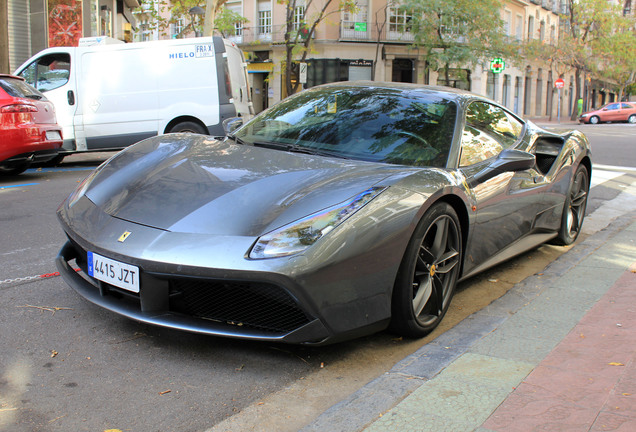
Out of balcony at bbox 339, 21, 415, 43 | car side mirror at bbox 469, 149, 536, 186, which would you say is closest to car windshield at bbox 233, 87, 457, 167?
car side mirror at bbox 469, 149, 536, 186

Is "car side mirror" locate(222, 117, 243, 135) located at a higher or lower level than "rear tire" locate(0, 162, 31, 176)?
higher

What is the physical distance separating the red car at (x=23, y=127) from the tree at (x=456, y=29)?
28107mm

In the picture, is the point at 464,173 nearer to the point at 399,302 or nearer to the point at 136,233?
the point at 399,302

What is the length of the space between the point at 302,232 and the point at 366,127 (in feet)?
4.02

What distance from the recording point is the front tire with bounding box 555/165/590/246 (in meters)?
4.79

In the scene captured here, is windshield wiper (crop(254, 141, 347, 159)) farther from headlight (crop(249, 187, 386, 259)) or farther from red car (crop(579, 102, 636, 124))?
red car (crop(579, 102, 636, 124))

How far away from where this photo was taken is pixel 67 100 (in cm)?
1026

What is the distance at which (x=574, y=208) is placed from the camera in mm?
5062

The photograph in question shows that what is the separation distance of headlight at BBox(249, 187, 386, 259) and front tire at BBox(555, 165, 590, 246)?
2775 mm

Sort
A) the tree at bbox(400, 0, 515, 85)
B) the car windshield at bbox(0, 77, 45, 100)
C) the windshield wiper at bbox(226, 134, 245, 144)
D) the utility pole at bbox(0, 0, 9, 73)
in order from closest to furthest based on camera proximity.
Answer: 1. the windshield wiper at bbox(226, 134, 245, 144)
2. the car windshield at bbox(0, 77, 45, 100)
3. the utility pole at bbox(0, 0, 9, 73)
4. the tree at bbox(400, 0, 515, 85)

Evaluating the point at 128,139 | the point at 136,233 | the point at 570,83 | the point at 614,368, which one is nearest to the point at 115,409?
the point at 136,233

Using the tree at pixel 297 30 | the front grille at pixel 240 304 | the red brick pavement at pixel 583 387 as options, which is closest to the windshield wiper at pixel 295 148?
the front grille at pixel 240 304

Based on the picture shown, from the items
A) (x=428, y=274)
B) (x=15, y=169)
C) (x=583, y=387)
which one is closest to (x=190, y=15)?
(x=15, y=169)

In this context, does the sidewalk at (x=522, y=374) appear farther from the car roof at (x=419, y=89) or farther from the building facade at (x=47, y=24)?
the building facade at (x=47, y=24)
